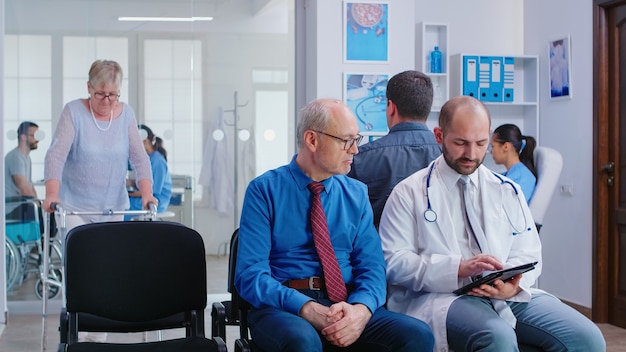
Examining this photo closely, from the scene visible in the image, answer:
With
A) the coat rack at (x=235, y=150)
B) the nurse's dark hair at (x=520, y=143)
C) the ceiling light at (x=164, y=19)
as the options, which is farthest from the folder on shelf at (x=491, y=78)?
the ceiling light at (x=164, y=19)

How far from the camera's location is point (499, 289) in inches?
117

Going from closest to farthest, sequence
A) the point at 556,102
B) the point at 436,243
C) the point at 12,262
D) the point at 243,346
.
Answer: the point at 243,346, the point at 436,243, the point at 12,262, the point at 556,102

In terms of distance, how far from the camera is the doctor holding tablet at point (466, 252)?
292 cm

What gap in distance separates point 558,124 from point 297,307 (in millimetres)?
4204

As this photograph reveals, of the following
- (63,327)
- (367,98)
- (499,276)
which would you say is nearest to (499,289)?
(499,276)

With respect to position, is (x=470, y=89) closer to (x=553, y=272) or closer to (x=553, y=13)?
(x=553, y=13)

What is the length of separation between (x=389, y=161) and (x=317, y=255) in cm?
66

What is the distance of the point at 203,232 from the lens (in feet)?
21.3

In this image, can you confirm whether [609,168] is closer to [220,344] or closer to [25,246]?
[220,344]

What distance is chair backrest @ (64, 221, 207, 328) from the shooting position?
3.13m

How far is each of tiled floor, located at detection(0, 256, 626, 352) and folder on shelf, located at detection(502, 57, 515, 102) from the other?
1900 mm

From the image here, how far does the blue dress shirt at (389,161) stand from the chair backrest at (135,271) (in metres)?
0.73

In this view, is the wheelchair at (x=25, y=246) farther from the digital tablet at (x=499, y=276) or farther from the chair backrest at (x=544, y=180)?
the digital tablet at (x=499, y=276)

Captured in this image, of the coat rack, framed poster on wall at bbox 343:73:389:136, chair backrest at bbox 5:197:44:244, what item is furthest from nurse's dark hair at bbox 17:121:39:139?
framed poster on wall at bbox 343:73:389:136
